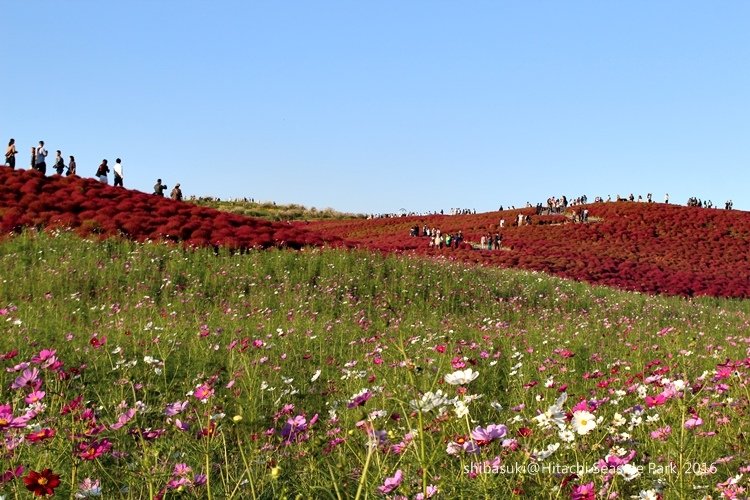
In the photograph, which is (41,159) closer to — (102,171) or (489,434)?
(102,171)

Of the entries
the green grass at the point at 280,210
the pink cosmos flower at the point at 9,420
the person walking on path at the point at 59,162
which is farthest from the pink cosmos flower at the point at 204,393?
the green grass at the point at 280,210

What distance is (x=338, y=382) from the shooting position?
5.00m

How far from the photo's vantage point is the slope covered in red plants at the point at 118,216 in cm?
1413

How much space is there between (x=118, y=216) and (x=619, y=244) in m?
30.3

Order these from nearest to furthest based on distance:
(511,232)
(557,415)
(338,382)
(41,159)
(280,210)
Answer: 1. (557,415)
2. (338,382)
3. (41,159)
4. (511,232)
5. (280,210)

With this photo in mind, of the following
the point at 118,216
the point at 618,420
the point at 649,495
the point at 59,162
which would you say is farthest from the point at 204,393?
the point at 59,162

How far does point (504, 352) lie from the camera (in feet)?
20.8

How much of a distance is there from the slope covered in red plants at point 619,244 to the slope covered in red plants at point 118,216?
369 centimetres

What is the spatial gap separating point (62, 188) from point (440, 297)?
11.8 m

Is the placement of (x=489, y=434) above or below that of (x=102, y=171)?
below

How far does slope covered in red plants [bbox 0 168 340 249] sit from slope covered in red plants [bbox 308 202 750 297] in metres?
3.69

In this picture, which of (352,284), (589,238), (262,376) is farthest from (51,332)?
(589,238)

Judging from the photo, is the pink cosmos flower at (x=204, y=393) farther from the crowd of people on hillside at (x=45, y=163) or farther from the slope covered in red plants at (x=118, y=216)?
the crowd of people on hillside at (x=45, y=163)

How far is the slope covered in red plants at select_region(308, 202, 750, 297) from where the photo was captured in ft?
78.6
